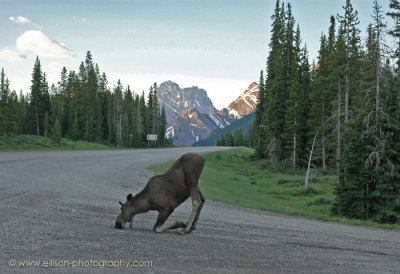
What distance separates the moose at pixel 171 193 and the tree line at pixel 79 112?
6491 centimetres

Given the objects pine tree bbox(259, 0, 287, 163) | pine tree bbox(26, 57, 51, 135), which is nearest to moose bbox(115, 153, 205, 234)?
pine tree bbox(259, 0, 287, 163)

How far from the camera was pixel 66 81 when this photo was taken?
334 feet

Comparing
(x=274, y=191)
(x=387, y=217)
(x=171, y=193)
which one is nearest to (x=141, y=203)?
(x=171, y=193)

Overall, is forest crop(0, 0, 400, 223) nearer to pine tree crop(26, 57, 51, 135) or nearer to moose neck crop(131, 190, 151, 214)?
pine tree crop(26, 57, 51, 135)

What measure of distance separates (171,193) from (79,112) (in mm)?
85261

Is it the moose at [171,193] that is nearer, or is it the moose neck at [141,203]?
the moose at [171,193]

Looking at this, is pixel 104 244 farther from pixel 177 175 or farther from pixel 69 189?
pixel 69 189

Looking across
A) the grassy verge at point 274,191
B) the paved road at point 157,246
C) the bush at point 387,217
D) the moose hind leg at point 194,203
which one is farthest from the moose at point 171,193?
the bush at point 387,217

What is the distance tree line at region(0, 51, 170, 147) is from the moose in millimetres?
64913

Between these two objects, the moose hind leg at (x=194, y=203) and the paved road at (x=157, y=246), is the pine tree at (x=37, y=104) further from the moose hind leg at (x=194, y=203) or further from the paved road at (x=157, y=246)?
the moose hind leg at (x=194, y=203)

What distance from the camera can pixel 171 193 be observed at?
774 centimetres

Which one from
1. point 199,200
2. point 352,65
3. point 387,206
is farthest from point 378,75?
point 199,200

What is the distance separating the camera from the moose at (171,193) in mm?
7676

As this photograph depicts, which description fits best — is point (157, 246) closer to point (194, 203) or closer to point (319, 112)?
point (194, 203)
